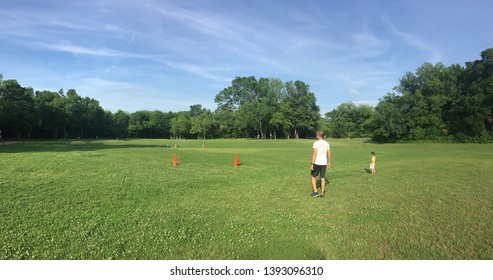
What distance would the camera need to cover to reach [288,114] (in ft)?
346

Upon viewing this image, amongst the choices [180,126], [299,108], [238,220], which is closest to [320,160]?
[238,220]

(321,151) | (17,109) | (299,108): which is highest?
(299,108)

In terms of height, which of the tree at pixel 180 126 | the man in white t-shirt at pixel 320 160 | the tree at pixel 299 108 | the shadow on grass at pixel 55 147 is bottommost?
the shadow on grass at pixel 55 147

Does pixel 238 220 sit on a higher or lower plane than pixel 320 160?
lower

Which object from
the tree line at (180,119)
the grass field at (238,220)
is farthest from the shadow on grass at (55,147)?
the tree line at (180,119)

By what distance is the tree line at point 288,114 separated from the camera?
64.4m

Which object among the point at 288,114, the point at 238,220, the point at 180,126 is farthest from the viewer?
the point at 180,126

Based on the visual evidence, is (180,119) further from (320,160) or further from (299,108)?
(320,160)

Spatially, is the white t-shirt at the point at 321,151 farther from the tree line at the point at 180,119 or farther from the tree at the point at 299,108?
the tree at the point at 299,108

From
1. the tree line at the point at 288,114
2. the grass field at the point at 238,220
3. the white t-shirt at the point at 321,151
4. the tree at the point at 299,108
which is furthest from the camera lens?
the tree at the point at 299,108

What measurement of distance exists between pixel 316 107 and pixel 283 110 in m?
20.2

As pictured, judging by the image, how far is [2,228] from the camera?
6531mm
